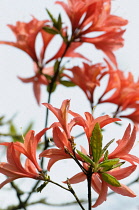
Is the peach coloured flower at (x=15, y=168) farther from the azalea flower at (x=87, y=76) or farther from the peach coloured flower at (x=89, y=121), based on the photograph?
the azalea flower at (x=87, y=76)

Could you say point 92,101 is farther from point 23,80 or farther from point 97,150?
point 97,150

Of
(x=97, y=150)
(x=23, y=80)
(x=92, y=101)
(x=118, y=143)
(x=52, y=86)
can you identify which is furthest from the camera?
(x=23, y=80)

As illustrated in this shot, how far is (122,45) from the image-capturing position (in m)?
3.29

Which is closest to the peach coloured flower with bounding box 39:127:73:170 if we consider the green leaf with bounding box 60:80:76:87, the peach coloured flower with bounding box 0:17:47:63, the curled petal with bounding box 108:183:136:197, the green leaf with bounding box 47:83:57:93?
the curled petal with bounding box 108:183:136:197

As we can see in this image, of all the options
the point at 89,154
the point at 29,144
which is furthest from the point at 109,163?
the point at 29,144

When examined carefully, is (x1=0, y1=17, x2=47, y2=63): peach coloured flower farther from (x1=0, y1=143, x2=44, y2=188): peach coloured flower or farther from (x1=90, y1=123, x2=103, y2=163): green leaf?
(x1=90, y1=123, x2=103, y2=163): green leaf

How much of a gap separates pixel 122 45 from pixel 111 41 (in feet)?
0.27

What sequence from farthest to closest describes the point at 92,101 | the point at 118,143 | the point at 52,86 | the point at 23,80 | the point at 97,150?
the point at 23,80 < the point at 92,101 < the point at 52,86 < the point at 118,143 < the point at 97,150

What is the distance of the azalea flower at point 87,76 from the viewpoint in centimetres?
322

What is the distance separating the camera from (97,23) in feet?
10.4

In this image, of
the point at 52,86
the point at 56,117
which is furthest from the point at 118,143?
the point at 52,86

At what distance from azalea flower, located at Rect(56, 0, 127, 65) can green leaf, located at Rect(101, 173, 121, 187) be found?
1.33 meters

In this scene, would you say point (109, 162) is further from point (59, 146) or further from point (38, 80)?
point (38, 80)

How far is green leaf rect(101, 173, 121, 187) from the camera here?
1996mm
